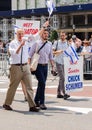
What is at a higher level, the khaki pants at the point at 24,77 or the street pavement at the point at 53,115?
the khaki pants at the point at 24,77

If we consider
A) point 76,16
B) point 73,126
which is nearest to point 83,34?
point 76,16

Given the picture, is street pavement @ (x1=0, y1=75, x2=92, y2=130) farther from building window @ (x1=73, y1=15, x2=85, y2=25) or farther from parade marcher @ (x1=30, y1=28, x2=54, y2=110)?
building window @ (x1=73, y1=15, x2=85, y2=25)

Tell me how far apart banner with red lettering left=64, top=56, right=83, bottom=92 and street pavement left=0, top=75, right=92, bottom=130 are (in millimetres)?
438

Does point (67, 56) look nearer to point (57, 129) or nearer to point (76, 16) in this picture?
point (57, 129)

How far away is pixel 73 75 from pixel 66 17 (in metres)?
57.0

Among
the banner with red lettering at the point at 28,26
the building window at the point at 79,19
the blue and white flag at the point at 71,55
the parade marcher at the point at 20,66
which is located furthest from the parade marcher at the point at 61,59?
the building window at the point at 79,19

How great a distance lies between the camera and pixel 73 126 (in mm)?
9414

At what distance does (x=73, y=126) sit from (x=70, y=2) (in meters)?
62.5

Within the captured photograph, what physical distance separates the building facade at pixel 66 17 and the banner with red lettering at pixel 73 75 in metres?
48.8

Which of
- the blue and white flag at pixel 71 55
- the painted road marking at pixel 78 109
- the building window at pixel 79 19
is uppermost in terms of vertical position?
the blue and white flag at pixel 71 55

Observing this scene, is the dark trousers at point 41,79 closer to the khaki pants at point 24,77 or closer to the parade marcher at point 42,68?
the parade marcher at point 42,68

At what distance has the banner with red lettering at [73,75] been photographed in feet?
40.6

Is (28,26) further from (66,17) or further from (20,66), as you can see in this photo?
(66,17)

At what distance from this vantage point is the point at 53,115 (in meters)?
10.7
